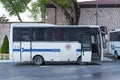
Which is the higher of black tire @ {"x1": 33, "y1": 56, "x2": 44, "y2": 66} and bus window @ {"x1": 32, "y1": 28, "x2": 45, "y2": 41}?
bus window @ {"x1": 32, "y1": 28, "x2": 45, "y2": 41}

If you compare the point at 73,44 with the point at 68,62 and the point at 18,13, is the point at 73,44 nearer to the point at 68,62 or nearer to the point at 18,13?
the point at 68,62

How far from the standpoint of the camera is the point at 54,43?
24.8 metres

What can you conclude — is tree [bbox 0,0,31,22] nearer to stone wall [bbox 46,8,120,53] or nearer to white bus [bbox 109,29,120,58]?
stone wall [bbox 46,8,120,53]

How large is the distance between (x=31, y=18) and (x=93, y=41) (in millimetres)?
43427

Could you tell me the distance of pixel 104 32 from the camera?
26.0 m

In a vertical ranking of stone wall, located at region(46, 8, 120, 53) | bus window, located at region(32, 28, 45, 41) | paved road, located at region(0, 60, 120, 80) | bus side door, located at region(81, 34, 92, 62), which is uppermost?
stone wall, located at region(46, 8, 120, 53)

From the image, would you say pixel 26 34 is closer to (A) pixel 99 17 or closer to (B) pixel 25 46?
(B) pixel 25 46

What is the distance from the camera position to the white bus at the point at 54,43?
80.7ft

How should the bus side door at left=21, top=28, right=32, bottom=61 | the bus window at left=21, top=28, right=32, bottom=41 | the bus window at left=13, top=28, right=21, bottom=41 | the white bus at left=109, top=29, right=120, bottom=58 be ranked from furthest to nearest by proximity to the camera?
1. the white bus at left=109, top=29, right=120, bottom=58
2. the bus window at left=21, top=28, right=32, bottom=41
3. the bus window at left=13, top=28, right=21, bottom=41
4. the bus side door at left=21, top=28, right=32, bottom=61

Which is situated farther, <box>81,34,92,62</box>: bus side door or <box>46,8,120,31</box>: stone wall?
<box>46,8,120,31</box>: stone wall

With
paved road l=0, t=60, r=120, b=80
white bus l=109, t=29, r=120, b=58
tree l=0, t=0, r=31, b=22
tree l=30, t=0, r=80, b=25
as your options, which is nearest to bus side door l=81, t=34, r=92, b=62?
paved road l=0, t=60, r=120, b=80

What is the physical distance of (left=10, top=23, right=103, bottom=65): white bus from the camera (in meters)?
24.6

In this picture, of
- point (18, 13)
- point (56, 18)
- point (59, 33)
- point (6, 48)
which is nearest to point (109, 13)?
point (56, 18)

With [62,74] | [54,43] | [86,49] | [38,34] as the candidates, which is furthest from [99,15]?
[62,74]
